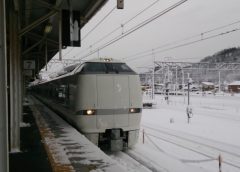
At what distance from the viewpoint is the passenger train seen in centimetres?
1130

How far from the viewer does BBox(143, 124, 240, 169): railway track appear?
12524mm

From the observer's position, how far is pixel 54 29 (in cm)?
1402

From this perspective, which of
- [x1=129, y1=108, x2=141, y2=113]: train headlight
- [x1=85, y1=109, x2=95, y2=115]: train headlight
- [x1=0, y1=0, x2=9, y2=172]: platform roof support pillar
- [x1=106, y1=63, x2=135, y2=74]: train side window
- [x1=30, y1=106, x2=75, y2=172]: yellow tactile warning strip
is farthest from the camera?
[x1=106, y1=63, x2=135, y2=74]: train side window

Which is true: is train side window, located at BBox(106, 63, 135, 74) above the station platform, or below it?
above

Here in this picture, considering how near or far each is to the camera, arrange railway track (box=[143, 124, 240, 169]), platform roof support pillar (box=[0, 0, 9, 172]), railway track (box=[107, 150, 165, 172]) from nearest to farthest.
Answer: platform roof support pillar (box=[0, 0, 9, 172]) < railway track (box=[107, 150, 165, 172]) < railway track (box=[143, 124, 240, 169])

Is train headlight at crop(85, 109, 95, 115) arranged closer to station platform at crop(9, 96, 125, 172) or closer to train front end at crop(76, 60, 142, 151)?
train front end at crop(76, 60, 142, 151)

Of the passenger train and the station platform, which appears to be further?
the passenger train

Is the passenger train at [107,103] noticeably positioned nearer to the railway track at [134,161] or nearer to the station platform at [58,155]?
the railway track at [134,161]

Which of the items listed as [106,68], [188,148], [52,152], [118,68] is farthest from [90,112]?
[188,148]

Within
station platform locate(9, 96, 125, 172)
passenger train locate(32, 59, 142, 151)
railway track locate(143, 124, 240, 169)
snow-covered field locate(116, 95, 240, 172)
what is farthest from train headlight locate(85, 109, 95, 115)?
railway track locate(143, 124, 240, 169)

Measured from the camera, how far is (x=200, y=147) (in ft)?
48.1

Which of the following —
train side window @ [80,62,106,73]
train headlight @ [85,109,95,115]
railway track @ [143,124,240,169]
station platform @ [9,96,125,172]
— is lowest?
railway track @ [143,124,240,169]

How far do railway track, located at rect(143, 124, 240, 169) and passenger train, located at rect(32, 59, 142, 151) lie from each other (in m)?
3.16

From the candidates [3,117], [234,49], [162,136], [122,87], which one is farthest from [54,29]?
[234,49]
